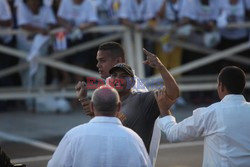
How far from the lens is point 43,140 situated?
1012 cm

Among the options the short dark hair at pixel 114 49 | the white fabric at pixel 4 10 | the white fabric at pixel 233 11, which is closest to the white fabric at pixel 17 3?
the white fabric at pixel 4 10

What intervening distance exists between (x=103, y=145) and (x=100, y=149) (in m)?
0.03

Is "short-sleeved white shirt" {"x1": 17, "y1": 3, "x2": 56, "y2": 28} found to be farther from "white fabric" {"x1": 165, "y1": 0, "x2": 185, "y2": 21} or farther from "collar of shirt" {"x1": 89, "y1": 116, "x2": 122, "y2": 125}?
"collar of shirt" {"x1": 89, "y1": 116, "x2": 122, "y2": 125}

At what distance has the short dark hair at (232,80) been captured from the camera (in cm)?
485

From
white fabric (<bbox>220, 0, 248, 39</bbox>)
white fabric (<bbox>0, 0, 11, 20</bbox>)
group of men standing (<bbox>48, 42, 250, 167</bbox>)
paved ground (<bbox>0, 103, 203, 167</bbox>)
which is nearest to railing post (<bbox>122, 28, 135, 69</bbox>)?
paved ground (<bbox>0, 103, 203, 167</bbox>)

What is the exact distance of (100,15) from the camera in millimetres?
12445

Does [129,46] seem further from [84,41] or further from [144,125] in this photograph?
[144,125]

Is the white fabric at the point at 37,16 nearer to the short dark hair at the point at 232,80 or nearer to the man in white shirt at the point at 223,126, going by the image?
the man in white shirt at the point at 223,126

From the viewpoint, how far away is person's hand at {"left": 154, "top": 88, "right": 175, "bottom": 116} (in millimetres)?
4930

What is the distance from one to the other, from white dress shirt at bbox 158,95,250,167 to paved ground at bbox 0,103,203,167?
3.59 meters

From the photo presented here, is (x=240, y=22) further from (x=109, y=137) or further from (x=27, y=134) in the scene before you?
(x=109, y=137)

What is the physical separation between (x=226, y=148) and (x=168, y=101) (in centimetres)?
57

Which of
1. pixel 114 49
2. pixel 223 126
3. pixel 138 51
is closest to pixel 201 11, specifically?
pixel 138 51

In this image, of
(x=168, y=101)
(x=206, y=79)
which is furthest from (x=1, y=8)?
(x=168, y=101)
